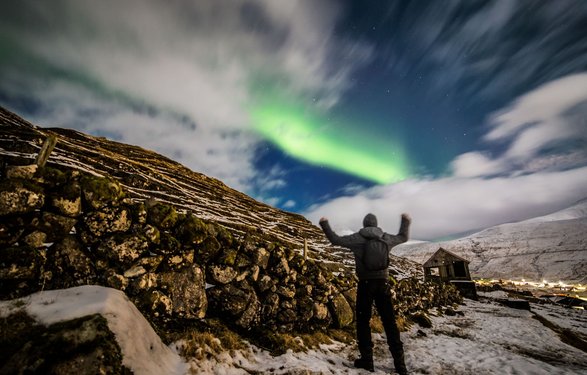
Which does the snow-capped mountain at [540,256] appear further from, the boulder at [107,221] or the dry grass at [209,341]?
the boulder at [107,221]

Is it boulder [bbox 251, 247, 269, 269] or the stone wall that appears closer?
the stone wall

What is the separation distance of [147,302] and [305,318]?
488 centimetres

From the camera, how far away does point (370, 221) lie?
669 centimetres

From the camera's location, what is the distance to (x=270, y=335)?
658cm

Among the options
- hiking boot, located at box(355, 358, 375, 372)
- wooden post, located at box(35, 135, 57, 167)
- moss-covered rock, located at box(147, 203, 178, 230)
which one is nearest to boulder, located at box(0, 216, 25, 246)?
wooden post, located at box(35, 135, 57, 167)

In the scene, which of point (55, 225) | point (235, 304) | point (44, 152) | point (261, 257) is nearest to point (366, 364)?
point (235, 304)

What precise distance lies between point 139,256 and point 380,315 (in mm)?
5700

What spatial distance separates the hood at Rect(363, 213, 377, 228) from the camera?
6664 mm

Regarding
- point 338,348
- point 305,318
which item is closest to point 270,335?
point 305,318

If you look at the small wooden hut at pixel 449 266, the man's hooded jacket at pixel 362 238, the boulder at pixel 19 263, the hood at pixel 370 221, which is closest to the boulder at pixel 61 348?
the boulder at pixel 19 263

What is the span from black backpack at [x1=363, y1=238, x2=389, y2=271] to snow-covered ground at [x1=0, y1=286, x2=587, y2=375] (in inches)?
99.4

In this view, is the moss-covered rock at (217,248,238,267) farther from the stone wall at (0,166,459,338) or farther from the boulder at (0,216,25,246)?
the boulder at (0,216,25,246)

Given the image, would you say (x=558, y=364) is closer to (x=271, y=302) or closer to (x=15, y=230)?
(x=271, y=302)

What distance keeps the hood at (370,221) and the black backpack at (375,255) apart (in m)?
0.50
